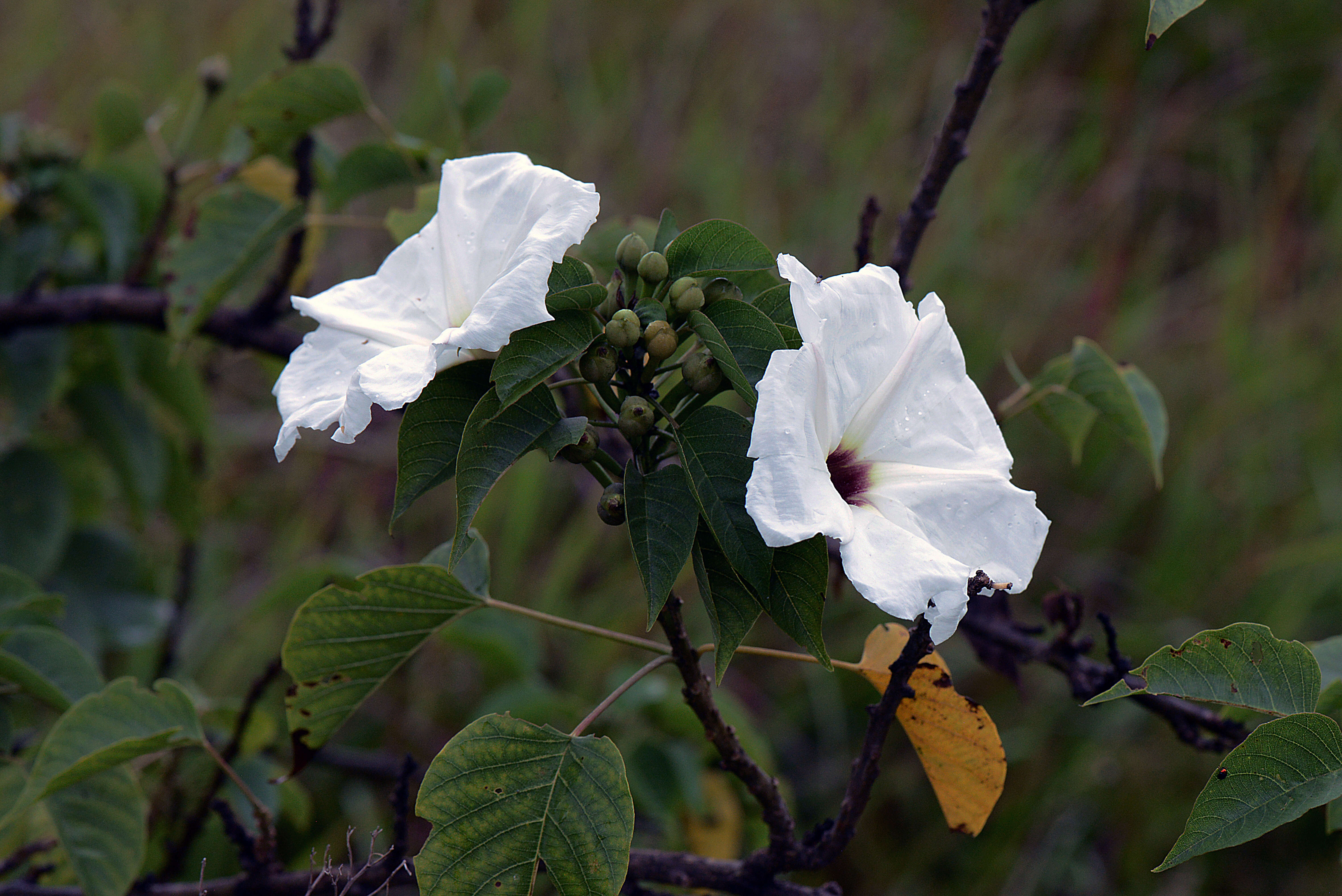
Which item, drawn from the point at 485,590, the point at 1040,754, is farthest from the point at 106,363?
the point at 1040,754

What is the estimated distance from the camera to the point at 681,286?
89cm

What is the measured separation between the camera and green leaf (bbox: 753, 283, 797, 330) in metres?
0.92

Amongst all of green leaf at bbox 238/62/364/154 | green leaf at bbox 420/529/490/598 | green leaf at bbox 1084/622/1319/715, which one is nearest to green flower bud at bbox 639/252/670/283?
green leaf at bbox 420/529/490/598

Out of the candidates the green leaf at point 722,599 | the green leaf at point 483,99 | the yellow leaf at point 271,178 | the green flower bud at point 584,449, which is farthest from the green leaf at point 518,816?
the yellow leaf at point 271,178

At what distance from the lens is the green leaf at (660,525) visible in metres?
0.83

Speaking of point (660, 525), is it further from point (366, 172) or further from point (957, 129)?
point (366, 172)

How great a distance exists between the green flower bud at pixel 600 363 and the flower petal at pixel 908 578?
27cm

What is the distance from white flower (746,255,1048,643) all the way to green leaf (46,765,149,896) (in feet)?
3.28

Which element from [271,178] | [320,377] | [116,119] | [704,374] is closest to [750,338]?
[704,374]

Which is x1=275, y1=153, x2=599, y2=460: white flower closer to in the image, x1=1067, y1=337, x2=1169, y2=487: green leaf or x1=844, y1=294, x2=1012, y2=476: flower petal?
x1=844, y1=294, x2=1012, y2=476: flower petal

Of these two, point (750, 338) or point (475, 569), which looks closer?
point (750, 338)

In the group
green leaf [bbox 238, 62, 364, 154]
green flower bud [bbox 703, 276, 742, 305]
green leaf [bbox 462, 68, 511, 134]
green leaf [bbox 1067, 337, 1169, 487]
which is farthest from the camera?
green leaf [bbox 462, 68, 511, 134]

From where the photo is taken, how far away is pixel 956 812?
103cm

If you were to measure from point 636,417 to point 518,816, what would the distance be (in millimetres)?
405
